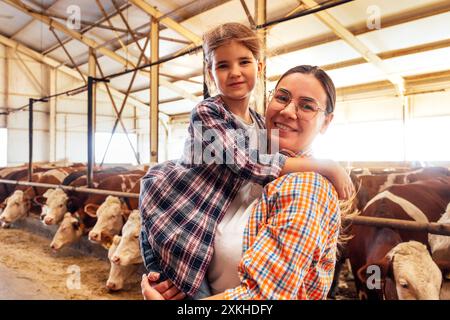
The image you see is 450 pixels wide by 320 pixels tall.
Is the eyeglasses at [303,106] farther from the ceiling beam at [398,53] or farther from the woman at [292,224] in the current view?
the ceiling beam at [398,53]

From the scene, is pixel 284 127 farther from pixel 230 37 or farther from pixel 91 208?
pixel 91 208

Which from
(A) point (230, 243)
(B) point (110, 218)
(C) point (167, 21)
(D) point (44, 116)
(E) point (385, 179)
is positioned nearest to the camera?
(A) point (230, 243)

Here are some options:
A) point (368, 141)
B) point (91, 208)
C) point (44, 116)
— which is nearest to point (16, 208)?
point (91, 208)

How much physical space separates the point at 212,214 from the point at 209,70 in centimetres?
54

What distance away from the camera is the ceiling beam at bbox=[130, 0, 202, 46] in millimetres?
8311

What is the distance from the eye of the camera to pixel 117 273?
3.93 m

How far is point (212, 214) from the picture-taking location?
0.98 m

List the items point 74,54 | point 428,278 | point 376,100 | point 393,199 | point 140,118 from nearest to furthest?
point 428,278 → point 393,199 → point 376,100 → point 74,54 → point 140,118

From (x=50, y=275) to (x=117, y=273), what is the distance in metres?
1.02

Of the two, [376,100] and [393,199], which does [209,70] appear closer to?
[393,199]

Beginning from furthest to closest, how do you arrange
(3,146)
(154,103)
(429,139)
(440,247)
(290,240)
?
(3,146)
(429,139)
(154,103)
(440,247)
(290,240)

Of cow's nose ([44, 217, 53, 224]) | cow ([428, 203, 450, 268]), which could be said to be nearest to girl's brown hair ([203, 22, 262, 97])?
cow ([428, 203, 450, 268])
